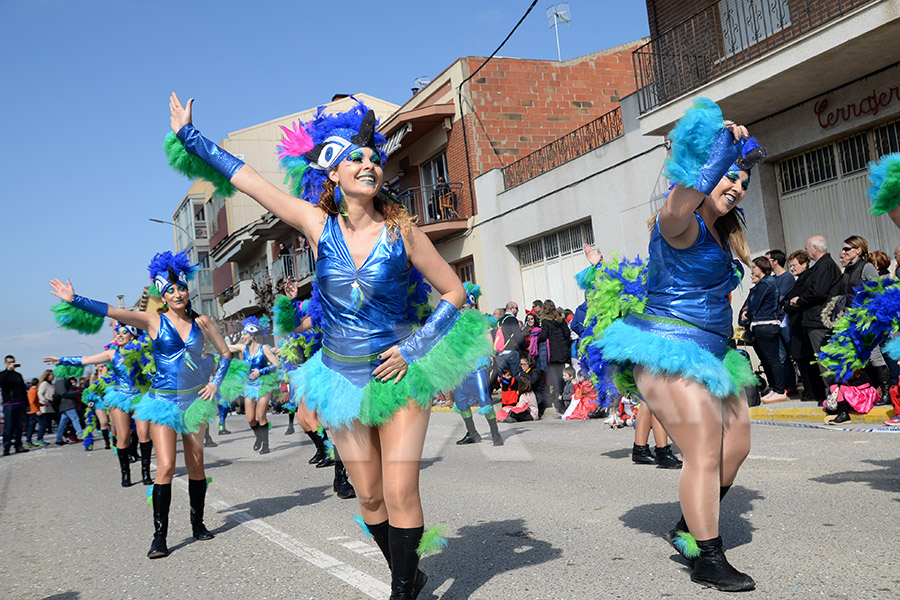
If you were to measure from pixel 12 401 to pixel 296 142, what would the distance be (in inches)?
702

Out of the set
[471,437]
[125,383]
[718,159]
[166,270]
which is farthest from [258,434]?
[718,159]

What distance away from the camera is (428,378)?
3.50 meters

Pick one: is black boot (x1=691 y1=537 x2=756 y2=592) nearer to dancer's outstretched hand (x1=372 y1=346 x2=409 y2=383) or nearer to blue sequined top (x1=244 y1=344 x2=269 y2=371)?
dancer's outstretched hand (x1=372 y1=346 x2=409 y2=383)

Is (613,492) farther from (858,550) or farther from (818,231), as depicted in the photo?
(818,231)

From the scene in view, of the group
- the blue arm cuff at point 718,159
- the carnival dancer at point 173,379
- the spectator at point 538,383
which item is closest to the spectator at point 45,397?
the spectator at point 538,383

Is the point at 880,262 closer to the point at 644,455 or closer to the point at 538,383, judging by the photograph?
the point at 644,455

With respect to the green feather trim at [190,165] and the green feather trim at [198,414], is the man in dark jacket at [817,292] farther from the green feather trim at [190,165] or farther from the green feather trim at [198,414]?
the green feather trim at [190,165]

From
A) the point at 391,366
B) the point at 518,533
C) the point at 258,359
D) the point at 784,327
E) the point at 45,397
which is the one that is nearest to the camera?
the point at 391,366

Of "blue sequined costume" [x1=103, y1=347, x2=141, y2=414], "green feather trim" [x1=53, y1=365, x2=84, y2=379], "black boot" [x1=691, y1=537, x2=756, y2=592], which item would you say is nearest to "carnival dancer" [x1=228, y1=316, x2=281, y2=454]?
"green feather trim" [x1=53, y1=365, x2=84, y2=379]

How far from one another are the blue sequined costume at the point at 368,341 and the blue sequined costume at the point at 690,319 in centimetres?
80

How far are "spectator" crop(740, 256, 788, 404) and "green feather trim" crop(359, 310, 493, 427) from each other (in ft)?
25.9

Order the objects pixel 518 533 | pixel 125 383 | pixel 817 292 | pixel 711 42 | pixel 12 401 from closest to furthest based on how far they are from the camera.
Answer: pixel 518 533, pixel 125 383, pixel 817 292, pixel 711 42, pixel 12 401

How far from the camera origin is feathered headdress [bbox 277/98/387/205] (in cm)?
372

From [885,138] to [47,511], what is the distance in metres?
11.7
